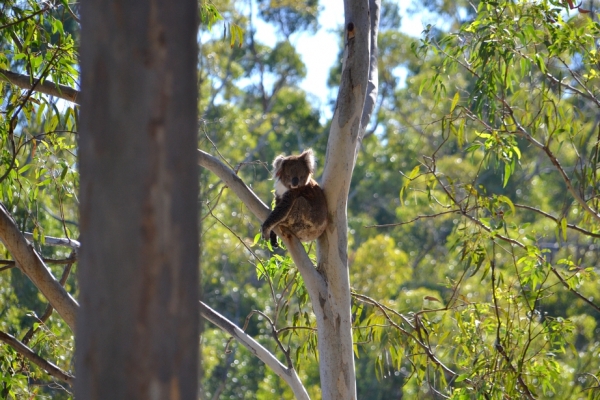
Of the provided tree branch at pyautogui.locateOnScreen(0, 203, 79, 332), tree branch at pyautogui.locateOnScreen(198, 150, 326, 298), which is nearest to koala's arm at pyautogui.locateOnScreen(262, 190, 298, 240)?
tree branch at pyautogui.locateOnScreen(198, 150, 326, 298)

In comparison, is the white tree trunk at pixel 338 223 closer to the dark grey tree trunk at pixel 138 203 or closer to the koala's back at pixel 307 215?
the koala's back at pixel 307 215

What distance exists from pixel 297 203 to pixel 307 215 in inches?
7.0

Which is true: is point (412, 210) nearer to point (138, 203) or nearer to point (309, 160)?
point (309, 160)

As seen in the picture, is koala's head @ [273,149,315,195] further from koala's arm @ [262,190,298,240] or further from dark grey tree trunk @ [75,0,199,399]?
dark grey tree trunk @ [75,0,199,399]

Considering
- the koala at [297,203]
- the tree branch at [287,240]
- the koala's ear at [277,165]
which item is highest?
the koala's ear at [277,165]

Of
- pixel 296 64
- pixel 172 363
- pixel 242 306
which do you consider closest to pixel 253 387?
pixel 242 306

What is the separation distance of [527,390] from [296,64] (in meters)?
15.0

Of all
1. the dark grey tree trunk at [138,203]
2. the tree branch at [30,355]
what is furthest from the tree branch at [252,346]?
the dark grey tree trunk at [138,203]

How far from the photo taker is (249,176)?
15.7m

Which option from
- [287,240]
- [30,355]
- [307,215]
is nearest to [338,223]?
[287,240]

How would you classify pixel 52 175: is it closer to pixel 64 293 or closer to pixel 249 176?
pixel 64 293

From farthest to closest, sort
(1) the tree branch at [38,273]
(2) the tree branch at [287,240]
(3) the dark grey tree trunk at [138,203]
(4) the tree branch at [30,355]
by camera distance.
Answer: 1. (4) the tree branch at [30,355]
2. (2) the tree branch at [287,240]
3. (1) the tree branch at [38,273]
4. (3) the dark grey tree trunk at [138,203]

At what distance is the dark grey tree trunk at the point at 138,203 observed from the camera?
137 centimetres

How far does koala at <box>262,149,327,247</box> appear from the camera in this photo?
3972mm
